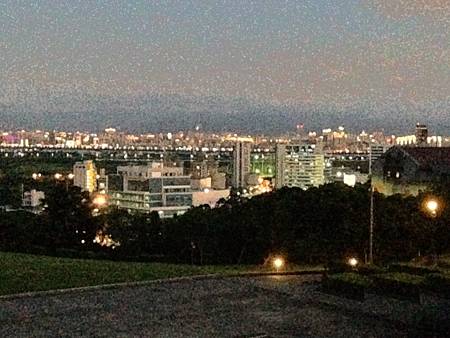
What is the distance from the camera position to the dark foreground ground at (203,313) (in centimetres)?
853

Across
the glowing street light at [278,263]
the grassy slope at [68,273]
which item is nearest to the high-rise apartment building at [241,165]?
the glowing street light at [278,263]

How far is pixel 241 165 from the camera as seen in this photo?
7419 cm

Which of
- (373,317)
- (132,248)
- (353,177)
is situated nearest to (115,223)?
(132,248)

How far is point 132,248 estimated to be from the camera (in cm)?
1825

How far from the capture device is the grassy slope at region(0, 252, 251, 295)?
11.1m

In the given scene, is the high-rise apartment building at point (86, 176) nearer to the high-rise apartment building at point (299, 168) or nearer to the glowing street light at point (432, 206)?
the high-rise apartment building at point (299, 168)

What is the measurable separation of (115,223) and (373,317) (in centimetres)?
1150

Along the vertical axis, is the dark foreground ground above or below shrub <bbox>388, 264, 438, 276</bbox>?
below

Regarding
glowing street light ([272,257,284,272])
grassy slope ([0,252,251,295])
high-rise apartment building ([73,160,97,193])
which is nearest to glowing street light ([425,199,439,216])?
glowing street light ([272,257,284,272])

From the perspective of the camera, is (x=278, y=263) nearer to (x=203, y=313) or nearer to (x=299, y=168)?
(x=203, y=313)

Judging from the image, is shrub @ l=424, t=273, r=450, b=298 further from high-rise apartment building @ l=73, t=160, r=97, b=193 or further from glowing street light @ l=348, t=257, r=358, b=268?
high-rise apartment building @ l=73, t=160, r=97, b=193

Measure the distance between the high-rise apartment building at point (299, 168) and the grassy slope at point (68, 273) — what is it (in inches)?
2106

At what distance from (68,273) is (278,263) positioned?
4.10 metres

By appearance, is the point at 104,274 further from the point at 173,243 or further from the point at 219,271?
the point at 173,243
